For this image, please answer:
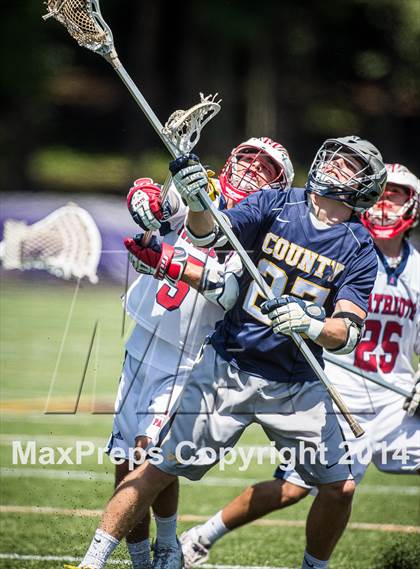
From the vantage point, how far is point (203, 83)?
23500mm

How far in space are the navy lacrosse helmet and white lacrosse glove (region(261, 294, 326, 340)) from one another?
1.57 ft

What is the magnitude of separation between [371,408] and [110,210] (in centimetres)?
528

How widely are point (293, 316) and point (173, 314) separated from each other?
827 millimetres

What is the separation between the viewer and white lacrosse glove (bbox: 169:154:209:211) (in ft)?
12.2

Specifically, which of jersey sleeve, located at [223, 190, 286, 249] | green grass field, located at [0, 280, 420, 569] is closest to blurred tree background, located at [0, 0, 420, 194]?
green grass field, located at [0, 280, 420, 569]

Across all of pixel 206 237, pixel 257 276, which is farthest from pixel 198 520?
pixel 206 237

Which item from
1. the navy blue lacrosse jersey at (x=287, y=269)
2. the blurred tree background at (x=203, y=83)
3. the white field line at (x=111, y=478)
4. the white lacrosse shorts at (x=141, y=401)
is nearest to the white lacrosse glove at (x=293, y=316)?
the navy blue lacrosse jersey at (x=287, y=269)

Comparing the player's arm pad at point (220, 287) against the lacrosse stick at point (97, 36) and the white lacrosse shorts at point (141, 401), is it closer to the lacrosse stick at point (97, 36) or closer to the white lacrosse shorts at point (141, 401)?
the lacrosse stick at point (97, 36)

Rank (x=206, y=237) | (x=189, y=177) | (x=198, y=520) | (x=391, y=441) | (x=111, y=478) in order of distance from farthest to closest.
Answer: (x=111, y=478), (x=198, y=520), (x=391, y=441), (x=206, y=237), (x=189, y=177)

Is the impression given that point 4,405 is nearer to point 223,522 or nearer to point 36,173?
point 223,522

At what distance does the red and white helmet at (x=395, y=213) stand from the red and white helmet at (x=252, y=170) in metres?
0.86

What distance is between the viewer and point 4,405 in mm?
8422

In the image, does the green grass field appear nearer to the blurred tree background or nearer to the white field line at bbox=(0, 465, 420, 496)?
the white field line at bbox=(0, 465, 420, 496)

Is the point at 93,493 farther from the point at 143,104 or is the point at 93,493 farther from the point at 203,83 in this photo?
the point at 203,83
